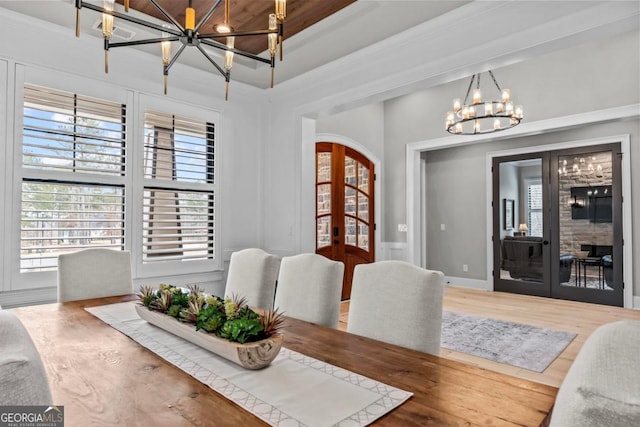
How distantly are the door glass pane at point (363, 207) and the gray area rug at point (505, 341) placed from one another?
6.84ft

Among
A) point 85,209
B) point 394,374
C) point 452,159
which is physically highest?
point 452,159

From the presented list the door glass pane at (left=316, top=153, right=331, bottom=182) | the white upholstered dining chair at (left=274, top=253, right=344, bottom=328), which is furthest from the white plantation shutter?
the door glass pane at (left=316, top=153, right=331, bottom=182)

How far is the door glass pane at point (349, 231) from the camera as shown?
5.64m

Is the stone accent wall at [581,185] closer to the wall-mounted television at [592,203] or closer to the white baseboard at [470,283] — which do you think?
the wall-mounted television at [592,203]

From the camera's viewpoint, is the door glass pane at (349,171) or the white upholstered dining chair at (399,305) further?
the door glass pane at (349,171)

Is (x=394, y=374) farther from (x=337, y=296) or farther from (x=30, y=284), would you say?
(x=30, y=284)

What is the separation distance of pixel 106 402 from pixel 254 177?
10.9ft

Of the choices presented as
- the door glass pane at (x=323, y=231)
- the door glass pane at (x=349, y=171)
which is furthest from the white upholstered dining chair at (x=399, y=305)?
the door glass pane at (x=349, y=171)

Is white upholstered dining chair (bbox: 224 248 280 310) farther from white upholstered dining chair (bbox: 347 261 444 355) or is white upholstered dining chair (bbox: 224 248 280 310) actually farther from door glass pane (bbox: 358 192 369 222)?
door glass pane (bbox: 358 192 369 222)

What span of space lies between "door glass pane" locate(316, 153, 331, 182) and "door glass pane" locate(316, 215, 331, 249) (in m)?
0.54

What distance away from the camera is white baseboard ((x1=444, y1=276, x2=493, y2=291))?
6.32 m

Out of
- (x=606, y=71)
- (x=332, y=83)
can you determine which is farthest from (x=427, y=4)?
(x=606, y=71)

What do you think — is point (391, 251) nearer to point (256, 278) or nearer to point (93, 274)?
point (256, 278)

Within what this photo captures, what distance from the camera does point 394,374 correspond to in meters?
1.23
